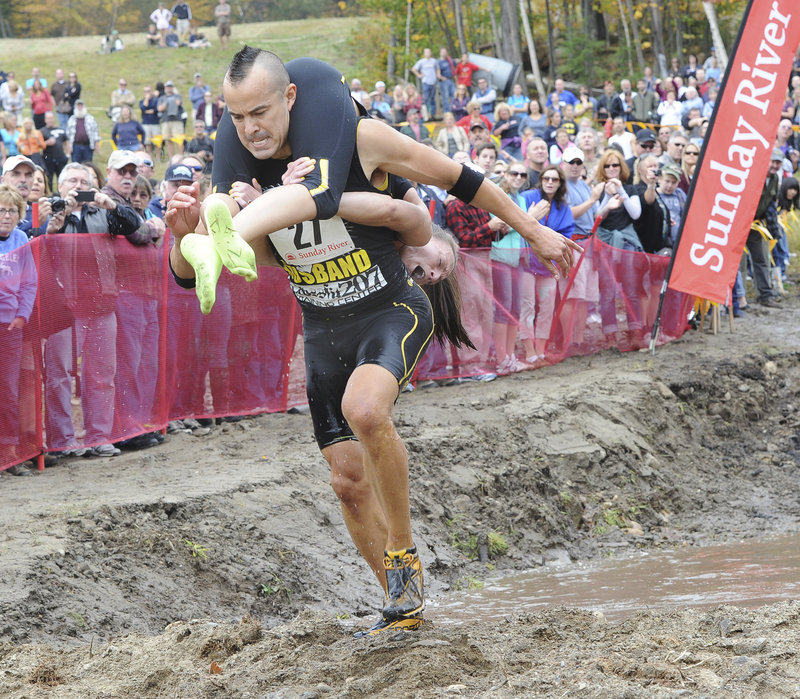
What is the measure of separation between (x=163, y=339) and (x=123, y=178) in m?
1.43

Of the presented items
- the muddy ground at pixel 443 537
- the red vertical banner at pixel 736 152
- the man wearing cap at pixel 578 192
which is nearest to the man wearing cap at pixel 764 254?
the muddy ground at pixel 443 537

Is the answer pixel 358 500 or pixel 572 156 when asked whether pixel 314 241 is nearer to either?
pixel 358 500

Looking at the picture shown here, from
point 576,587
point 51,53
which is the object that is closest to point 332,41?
point 51,53

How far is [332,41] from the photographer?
5047 centimetres

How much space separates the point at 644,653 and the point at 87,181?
20.2 feet

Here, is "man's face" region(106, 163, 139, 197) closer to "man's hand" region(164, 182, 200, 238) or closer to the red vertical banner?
"man's hand" region(164, 182, 200, 238)

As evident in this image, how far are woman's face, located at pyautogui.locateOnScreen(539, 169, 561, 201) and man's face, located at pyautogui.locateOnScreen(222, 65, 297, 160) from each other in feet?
23.1

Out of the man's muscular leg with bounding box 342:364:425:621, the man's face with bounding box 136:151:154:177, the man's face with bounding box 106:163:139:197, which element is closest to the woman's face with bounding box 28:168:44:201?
the man's face with bounding box 106:163:139:197

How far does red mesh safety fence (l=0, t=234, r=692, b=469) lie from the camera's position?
7.72m

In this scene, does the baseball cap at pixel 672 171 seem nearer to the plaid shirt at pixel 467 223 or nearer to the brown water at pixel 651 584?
the plaid shirt at pixel 467 223

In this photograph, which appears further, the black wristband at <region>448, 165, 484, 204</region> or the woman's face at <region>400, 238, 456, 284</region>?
the woman's face at <region>400, 238, 456, 284</region>

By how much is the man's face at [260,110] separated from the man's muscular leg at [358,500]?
1422 millimetres

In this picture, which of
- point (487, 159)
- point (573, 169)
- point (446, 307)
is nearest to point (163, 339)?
point (446, 307)

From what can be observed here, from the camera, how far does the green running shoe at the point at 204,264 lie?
3.63 m
